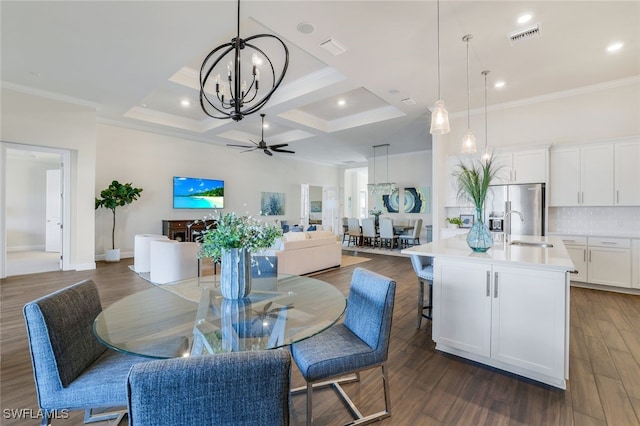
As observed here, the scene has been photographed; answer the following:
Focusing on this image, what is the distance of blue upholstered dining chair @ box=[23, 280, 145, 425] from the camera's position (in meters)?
1.23

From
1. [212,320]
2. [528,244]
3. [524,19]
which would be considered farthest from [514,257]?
[524,19]

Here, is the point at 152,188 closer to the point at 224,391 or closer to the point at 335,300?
the point at 335,300

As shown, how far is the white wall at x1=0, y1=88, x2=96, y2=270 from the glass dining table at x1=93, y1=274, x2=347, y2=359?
187 inches

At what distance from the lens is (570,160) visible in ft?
15.2

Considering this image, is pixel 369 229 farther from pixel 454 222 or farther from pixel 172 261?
pixel 172 261

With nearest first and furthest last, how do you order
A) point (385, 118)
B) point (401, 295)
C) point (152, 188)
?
point (401, 295) → point (385, 118) → point (152, 188)

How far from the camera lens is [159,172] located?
7430 mm

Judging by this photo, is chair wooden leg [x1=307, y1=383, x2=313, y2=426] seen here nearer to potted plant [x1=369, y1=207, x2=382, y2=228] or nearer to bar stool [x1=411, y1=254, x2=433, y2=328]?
bar stool [x1=411, y1=254, x2=433, y2=328]

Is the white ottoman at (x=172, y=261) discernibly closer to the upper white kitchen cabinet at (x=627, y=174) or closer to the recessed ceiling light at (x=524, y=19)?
the recessed ceiling light at (x=524, y=19)

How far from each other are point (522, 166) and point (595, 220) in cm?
142

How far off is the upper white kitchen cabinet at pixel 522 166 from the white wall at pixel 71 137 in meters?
7.50

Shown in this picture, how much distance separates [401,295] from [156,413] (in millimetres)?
3842

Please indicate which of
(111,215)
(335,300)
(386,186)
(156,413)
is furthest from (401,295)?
(111,215)

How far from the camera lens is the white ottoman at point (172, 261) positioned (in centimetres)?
438
